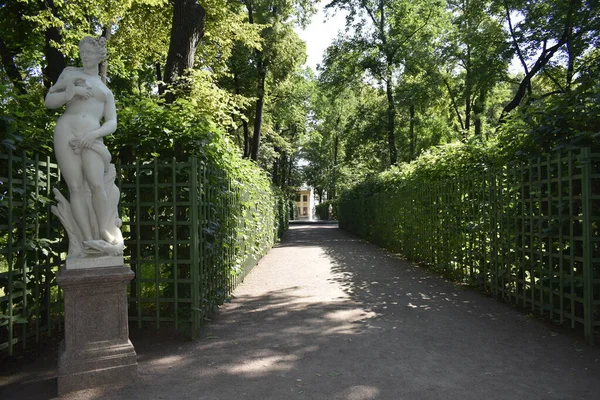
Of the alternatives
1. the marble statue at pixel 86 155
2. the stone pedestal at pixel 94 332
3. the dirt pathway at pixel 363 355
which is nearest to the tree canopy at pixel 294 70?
the marble statue at pixel 86 155

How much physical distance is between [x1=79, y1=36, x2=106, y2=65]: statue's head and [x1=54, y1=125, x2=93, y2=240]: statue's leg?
0.69 m

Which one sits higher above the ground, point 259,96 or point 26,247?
point 259,96

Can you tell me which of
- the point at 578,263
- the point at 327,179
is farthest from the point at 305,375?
the point at 327,179

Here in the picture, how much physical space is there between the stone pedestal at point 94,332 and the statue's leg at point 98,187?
396mm

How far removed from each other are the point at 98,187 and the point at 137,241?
1367mm

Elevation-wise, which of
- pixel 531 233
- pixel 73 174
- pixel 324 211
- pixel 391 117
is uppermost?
pixel 391 117

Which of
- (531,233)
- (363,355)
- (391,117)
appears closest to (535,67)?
(391,117)

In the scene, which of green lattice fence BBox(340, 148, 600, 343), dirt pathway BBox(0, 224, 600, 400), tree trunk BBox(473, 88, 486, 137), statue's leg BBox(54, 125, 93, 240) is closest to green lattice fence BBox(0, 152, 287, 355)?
dirt pathway BBox(0, 224, 600, 400)

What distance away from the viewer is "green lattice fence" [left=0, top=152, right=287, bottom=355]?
14.2 ft

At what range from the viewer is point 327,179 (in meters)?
57.9

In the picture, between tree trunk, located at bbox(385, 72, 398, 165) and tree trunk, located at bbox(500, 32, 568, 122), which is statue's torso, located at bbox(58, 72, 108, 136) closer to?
tree trunk, located at bbox(500, 32, 568, 122)

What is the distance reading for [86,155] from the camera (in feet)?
12.8

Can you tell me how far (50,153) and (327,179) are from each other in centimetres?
5331

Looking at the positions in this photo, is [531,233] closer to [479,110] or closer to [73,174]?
[73,174]
